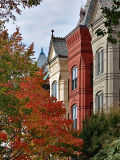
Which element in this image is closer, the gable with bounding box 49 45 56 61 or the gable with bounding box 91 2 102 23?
the gable with bounding box 91 2 102 23

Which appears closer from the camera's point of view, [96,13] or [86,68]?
A: [96,13]

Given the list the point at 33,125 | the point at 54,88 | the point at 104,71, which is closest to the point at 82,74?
the point at 104,71

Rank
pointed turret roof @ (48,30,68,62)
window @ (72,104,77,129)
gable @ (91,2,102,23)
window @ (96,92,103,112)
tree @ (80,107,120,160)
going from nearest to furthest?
1. tree @ (80,107,120,160)
2. window @ (96,92,103,112)
3. gable @ (91,2,102,23)
4. window @ (72,104,77,129)
5. pointed turret roof @ (48,30,68,62)

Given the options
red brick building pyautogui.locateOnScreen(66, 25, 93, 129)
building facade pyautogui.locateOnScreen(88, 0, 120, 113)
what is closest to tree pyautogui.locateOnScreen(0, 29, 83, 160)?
building facade pyautogui.locateOnScreen(88, 0, 120, 113)

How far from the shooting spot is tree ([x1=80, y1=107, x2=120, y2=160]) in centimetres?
3530

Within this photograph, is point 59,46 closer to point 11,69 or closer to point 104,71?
point 104,71

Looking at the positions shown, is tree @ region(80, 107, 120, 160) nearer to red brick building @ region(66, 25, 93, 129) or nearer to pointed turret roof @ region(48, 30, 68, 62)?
red brick building @ region(66, 25, 93, 129)

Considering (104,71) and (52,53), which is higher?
(52,53)

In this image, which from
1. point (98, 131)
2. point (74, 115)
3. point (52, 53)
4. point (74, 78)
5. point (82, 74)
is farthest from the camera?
point (52, 53)

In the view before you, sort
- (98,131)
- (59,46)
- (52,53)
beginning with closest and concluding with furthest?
1. (98,131)
2. (59,46)
3. (52,53)

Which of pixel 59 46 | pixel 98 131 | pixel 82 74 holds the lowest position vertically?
pixel 98 131

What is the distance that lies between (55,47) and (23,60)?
33.0 metres

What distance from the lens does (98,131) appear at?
36719 mm

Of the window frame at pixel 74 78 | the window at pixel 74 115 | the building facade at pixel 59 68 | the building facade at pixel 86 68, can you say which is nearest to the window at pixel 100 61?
the building facade at pixel 86 68
